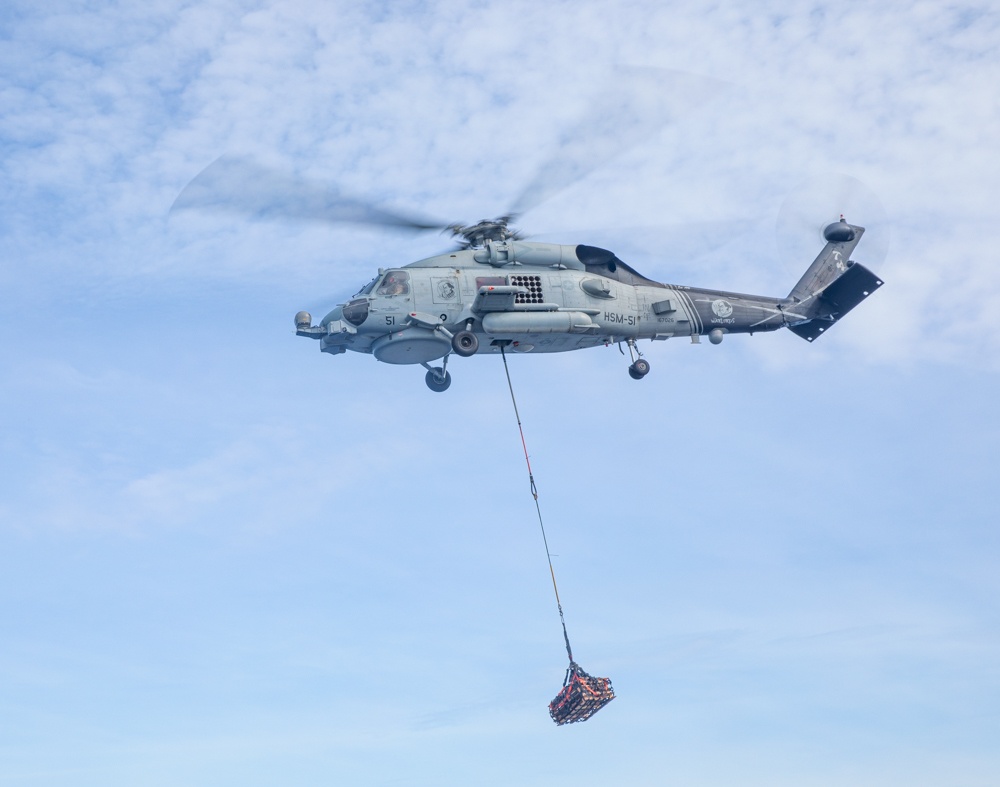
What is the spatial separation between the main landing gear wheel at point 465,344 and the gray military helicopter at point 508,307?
0.04m

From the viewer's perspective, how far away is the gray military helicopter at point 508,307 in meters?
39.3

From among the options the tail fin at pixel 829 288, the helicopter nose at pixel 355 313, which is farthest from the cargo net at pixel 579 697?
the tail fin at pixel 829 288

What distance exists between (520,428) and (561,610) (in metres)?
6.18

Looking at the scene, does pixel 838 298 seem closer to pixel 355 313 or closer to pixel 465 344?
pixel 465 344

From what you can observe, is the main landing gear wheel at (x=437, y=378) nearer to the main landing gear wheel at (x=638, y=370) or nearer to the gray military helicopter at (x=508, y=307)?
the gray military helicopter at (x=508, y=307)

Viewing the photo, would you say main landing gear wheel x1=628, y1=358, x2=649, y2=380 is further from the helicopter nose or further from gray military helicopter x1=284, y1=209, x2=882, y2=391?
the helicopter nose

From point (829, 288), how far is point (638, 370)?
8.95 m

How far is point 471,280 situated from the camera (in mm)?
40312

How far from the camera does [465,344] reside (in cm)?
3972

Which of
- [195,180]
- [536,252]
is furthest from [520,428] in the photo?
[195,180]

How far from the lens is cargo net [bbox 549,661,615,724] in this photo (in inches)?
1412

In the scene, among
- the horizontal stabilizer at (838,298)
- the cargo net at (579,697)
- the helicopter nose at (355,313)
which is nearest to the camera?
the cargo net at (579,697)

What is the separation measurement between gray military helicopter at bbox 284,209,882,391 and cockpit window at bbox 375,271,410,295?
3 centimetres

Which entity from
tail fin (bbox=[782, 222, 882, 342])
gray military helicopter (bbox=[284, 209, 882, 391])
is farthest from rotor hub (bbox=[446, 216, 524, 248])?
tail fin (bbox=[782, 222, 882, 342])
